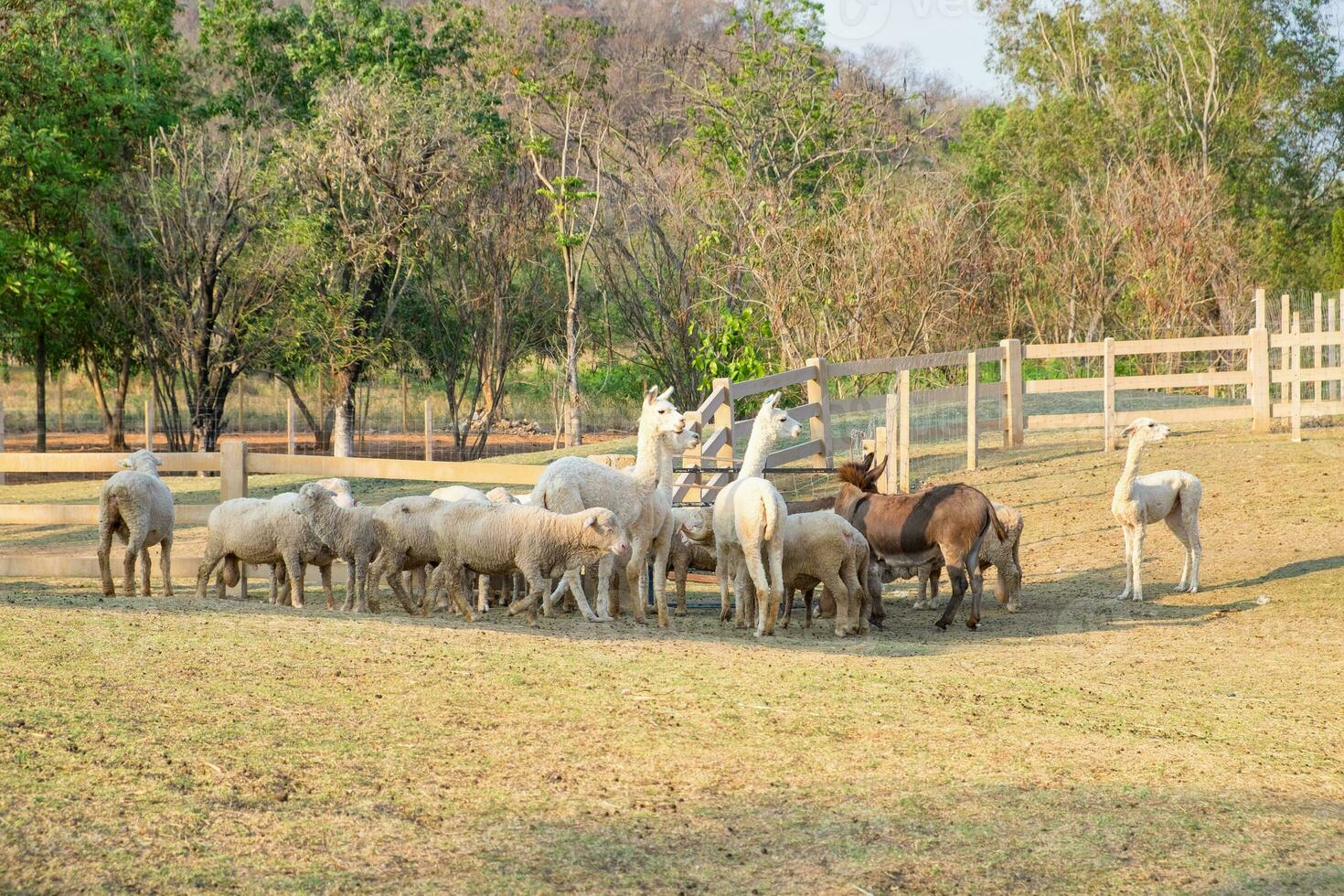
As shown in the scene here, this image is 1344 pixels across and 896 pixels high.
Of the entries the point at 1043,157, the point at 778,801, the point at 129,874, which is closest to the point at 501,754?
the point at 778,801

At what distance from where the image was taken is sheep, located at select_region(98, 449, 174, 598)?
38.1 ft

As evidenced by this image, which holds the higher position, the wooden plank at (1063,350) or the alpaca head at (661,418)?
the wooden plank at (1063,350)

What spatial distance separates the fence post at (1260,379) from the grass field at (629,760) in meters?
12.0

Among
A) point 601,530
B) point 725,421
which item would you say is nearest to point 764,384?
point 725,421

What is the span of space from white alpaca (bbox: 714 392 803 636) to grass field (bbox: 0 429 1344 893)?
0.88 meters

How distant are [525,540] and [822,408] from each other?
940 cm

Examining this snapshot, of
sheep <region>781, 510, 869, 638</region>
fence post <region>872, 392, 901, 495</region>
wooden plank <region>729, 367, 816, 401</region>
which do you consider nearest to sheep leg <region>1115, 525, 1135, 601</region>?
sheep <region>781, 510, 869, 638</region>

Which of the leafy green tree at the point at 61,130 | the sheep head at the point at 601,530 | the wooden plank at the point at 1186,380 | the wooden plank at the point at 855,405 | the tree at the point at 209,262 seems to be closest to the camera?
the sheep head at the point at 601,530

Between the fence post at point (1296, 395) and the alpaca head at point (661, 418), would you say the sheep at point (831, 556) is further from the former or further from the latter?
the fence post at point (1296, 395)

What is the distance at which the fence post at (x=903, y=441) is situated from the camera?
1743 centimetres

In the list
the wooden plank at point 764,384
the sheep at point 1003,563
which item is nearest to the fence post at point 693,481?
the wooden plank at point 764,384

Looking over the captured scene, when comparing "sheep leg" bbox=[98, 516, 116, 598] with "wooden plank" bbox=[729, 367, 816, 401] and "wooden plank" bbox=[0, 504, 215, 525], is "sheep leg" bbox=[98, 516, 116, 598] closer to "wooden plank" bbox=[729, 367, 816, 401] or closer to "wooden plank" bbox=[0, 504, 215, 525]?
"wooden plank" bbox=[0, 504, 215, 525]

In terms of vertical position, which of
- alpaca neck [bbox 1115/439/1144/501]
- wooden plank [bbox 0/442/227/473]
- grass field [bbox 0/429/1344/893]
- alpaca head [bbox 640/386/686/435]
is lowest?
grass field [bbox 0/429/1344/893]

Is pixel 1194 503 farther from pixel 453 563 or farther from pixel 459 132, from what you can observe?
pixel 459 132
